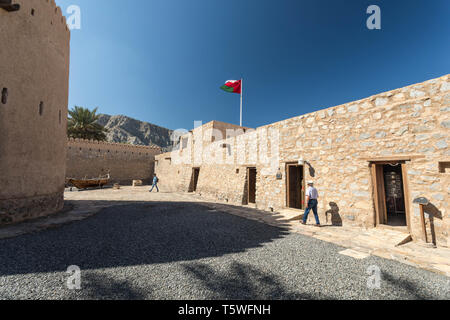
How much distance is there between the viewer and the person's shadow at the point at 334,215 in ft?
20.9

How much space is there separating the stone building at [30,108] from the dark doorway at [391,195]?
10574 millimetres

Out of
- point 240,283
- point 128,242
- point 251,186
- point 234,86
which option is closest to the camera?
point 240,283

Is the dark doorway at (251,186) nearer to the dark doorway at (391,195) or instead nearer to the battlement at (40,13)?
the dark doorway at (391,195)

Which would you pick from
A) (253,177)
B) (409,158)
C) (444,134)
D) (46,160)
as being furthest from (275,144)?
(46,160)

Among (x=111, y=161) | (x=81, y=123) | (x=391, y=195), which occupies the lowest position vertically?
→ (x=391, y=195)

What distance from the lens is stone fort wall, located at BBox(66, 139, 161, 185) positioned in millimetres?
22797

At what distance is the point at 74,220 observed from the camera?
246 inches

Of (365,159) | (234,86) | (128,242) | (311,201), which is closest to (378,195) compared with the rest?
(365,159)

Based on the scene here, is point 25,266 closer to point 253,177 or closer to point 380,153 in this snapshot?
point 380,153

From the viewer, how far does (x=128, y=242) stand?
4.36 meters

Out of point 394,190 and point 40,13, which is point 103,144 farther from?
point 394,190

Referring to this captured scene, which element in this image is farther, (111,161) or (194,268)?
(111,161)

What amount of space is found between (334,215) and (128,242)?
20.2 ft

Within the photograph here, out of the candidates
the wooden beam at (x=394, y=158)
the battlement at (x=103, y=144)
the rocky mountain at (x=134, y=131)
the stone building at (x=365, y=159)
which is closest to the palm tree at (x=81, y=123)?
the battlement at (x=103, y=144)
